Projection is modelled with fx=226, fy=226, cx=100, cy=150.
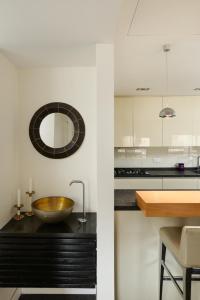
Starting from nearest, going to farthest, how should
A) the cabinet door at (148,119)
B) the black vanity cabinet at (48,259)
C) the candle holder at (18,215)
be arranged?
the black vanity cabinet at (48,259)
the candle holder at (18,215)
the cabinet door at (148,119)

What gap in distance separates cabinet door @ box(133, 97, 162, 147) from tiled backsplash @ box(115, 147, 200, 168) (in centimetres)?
39

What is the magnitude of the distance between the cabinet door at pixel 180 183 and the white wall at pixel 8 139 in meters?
2.55

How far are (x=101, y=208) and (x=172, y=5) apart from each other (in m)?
1.50

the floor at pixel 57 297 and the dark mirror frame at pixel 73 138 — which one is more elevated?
the dark mirror frame at pixel 73 138

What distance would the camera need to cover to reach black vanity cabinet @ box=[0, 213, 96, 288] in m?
1.79

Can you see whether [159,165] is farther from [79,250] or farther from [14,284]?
[14,284]

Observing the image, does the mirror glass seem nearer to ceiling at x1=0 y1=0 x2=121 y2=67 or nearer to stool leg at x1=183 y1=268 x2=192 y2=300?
ceiling at x1=0 y1=0 x2=121 y2=67

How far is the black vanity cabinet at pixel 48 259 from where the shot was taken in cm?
179

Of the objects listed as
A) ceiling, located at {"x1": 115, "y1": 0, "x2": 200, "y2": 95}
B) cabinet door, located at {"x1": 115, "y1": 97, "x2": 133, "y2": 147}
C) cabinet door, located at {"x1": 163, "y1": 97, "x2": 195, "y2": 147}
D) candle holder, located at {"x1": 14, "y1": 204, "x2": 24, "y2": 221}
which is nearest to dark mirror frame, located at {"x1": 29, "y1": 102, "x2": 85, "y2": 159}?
candle holder, located at {"x1": 14, "y1": 204, "x2": 24, "y2": 221}

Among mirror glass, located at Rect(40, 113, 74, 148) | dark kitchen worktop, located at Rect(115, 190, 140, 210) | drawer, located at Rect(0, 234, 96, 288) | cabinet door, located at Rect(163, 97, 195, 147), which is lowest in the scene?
drawer, located at Rect(0, 234, 96, 288)

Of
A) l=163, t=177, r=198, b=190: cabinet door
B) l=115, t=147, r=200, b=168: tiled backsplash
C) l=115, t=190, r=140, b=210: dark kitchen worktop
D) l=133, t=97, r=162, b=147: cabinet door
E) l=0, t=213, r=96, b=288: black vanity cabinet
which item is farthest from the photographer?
l=115, t=147, r=200, b=168: tiled backsplash

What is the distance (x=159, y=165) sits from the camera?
14.6 feet

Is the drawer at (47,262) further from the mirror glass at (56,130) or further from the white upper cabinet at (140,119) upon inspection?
the white upper cabinet at (140,119)

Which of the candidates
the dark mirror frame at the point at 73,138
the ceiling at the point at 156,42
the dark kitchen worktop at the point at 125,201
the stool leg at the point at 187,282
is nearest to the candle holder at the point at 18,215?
the dark mirror frame at the point at 73,138
